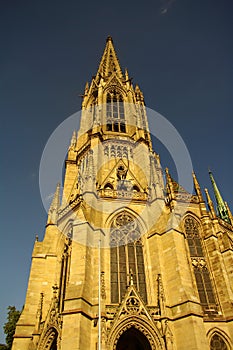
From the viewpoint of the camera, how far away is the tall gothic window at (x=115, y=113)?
31078mm

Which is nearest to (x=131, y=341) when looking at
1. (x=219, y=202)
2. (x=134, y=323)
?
(x=134, y=323)

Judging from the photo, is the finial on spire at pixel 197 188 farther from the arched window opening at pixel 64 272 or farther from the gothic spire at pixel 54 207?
the gothic spire at pixel 54 207

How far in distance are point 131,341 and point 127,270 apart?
3820 mm

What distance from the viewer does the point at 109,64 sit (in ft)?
137

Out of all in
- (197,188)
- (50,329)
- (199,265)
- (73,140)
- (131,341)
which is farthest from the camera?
(73,140)

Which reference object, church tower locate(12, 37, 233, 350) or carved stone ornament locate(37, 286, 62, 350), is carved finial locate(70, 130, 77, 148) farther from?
carved stone ornament locate(37, 286, 62, 350)

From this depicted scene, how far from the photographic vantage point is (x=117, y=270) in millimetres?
17156

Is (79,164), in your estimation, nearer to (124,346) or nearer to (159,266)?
(159,266)

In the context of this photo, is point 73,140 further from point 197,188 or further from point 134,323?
point 134,323

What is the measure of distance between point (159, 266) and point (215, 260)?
13.8 feet

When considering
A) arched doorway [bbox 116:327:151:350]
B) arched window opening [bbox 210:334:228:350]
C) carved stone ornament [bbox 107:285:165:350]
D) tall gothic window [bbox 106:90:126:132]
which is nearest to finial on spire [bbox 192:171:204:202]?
arched window opening [bbox 210:334:228:350]

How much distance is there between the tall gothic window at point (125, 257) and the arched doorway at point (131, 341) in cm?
174

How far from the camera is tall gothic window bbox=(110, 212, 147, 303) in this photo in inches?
653

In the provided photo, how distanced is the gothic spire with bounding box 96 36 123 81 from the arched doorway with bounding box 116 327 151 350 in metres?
28.4
